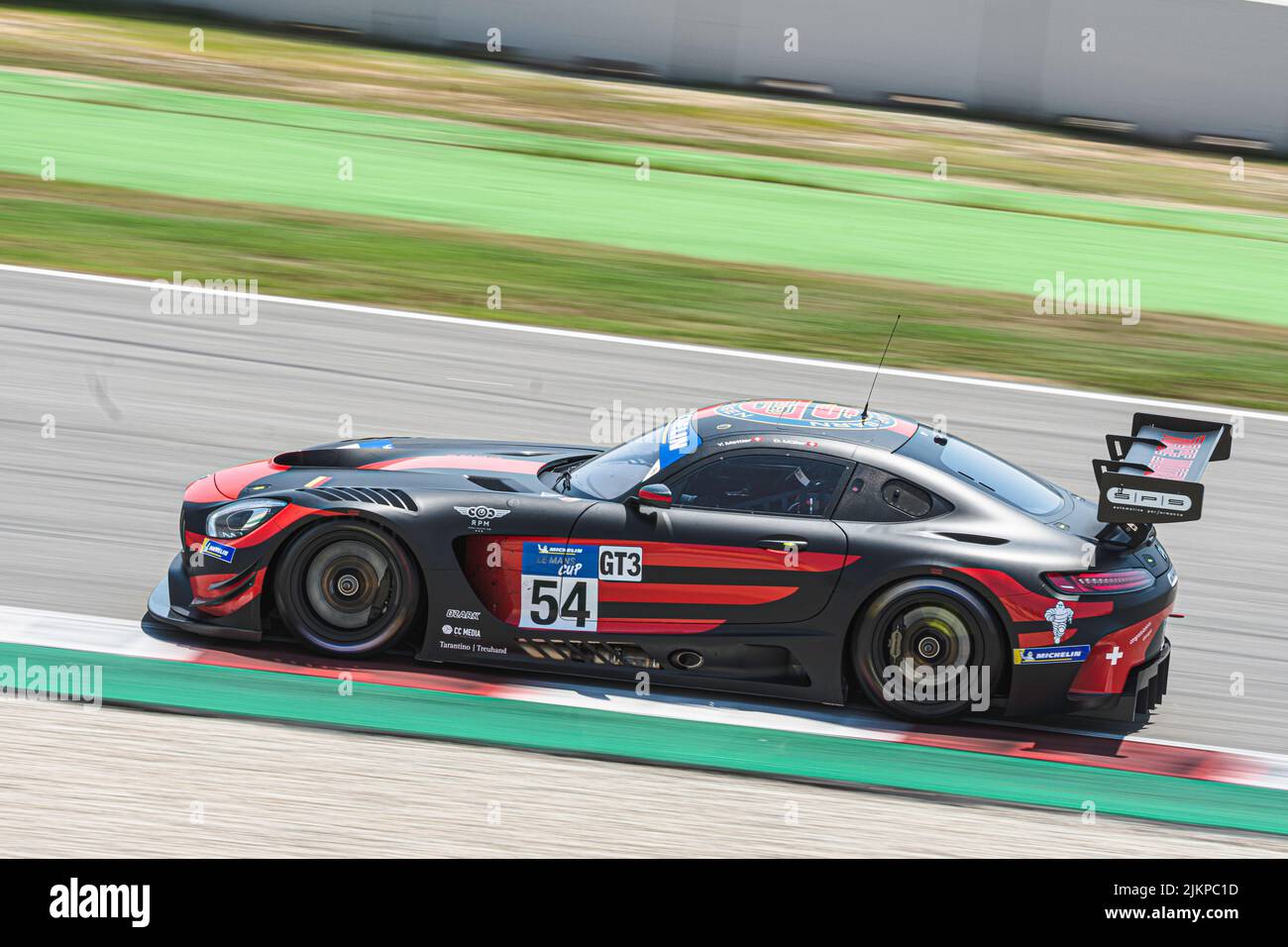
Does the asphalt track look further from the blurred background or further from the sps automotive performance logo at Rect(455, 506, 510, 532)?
the sps automotive performance logo at Rect(455, 506, 510, 532)

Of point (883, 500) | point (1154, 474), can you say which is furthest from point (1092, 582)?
point (883, 500)

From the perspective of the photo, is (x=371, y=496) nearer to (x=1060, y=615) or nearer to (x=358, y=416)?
(x=1060, y=615)

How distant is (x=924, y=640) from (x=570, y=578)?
5.11 feet

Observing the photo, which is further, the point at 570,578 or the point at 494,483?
the point at 494,483

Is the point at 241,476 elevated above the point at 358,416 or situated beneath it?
situated beneath

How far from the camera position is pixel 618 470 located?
22.2ft

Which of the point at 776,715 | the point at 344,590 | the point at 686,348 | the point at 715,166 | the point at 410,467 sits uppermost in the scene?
the point at 715,166

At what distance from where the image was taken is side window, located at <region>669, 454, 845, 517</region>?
6.52m

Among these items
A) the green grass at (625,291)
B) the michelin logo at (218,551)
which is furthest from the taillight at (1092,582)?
the green grass at (625,291)

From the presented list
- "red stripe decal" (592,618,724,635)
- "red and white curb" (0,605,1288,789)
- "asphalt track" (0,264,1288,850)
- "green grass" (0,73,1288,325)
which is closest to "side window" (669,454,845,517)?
"red stripe decal" (592,618,724,635)

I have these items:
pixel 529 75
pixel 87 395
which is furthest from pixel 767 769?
pixel 529 75

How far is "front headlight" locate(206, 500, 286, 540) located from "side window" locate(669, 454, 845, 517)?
182 cm

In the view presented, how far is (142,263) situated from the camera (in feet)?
40.7

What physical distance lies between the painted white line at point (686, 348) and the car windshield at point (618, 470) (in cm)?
469
